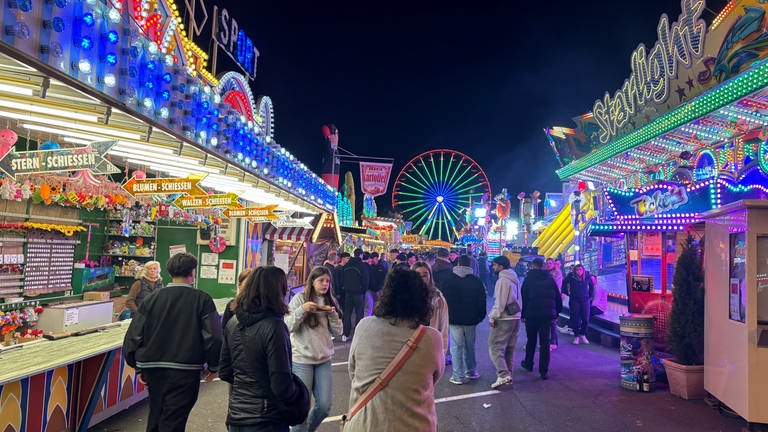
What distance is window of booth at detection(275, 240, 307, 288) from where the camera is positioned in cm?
1433

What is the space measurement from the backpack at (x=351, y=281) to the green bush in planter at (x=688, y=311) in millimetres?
5638

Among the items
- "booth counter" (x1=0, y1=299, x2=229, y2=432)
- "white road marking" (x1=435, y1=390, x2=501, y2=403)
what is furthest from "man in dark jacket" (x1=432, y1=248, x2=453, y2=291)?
"booth counter" (x1=0, y1=299, x2=229, y2=432)

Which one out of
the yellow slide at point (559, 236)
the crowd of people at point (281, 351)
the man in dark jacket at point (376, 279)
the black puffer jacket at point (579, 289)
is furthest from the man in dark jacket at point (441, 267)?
the yellow slide at point (559, 236)

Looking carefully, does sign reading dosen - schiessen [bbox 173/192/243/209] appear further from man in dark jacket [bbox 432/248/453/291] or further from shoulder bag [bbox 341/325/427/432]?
shoulder bag [bbox 341/325/427/432]

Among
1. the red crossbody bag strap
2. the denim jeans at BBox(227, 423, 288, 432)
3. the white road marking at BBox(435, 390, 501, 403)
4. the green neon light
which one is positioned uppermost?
the green neon light

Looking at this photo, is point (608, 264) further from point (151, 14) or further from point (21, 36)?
point (21, 36)

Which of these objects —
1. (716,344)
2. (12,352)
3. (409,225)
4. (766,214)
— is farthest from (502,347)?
(409,225)

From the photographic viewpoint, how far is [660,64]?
13.9m

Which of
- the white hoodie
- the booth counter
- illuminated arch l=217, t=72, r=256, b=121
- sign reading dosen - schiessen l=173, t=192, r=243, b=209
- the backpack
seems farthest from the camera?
illuminated arch l=217, t=72, r=256, b=121

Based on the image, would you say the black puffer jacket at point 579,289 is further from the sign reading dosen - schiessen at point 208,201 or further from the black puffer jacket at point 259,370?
the black puffer jacket at point 259,370

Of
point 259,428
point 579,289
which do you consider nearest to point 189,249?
point 579,289

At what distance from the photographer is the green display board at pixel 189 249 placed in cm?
1084

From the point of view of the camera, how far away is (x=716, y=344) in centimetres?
632

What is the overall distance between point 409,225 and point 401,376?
66254mm
